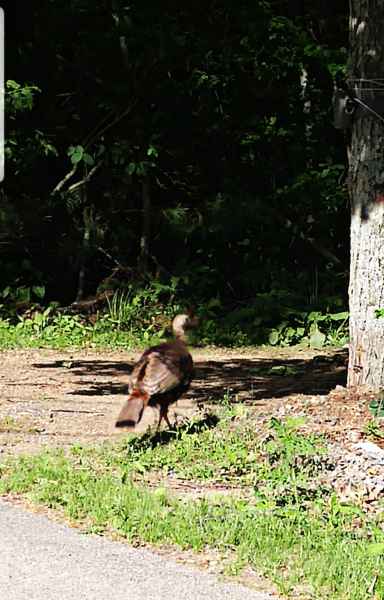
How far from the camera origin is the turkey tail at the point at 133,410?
7457 millimetres

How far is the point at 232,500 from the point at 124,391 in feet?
13.9

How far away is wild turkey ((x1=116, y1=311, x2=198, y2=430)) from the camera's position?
24.8 ft

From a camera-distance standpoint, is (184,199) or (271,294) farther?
(184,199)

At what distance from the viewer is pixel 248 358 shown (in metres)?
13.2

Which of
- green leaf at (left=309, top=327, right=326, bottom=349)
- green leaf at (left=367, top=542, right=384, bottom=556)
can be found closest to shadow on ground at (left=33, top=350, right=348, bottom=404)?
green leaf at (left=309, top=327, right=326, bottom=349)

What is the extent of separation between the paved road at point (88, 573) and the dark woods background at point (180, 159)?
9.33 meters

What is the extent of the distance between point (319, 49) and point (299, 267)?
3114 millimetres

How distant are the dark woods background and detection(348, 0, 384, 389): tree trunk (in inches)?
255

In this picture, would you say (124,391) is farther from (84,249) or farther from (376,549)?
Result: (84,249)

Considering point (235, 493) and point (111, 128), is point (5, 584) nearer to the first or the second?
point (235, 493)

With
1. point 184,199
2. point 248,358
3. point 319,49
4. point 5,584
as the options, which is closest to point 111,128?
point 184,199

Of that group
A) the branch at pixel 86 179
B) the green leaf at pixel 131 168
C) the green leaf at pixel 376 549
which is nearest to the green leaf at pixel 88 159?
the green leaf at pixel 131 168

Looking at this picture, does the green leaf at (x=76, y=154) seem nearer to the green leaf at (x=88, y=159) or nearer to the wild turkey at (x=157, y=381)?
the green leaf at (x=88, y=159)

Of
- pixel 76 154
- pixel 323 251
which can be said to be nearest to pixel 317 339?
pixel 323 251
